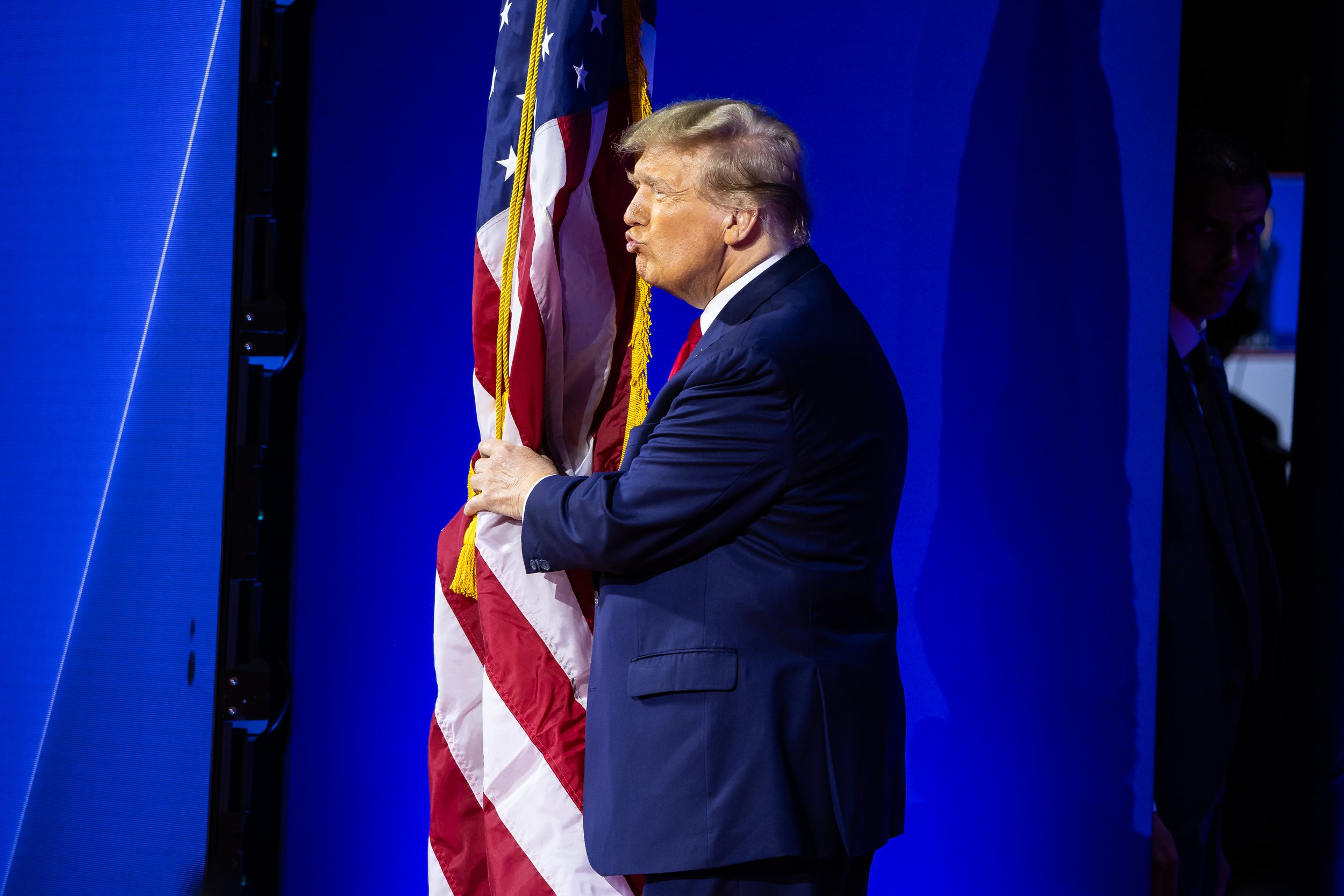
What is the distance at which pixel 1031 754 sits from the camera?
2029 millimetres

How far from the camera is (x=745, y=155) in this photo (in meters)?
1.36

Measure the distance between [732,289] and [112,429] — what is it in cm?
131

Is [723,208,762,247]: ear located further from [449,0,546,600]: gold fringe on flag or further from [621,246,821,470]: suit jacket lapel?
[449,0,546,600]: gold fringe on flag

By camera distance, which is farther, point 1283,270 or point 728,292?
point 1283,270

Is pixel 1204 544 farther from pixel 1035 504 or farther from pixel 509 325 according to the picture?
pixel 509 325

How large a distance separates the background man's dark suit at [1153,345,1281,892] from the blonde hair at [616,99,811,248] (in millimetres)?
1105

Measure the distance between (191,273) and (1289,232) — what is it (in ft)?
10.1

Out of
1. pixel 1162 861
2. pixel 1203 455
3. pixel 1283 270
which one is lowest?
pixel 1162 861

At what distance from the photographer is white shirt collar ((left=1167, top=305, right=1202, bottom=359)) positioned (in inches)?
→ 85.2

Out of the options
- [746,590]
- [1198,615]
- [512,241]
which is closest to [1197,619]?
[1198,615]

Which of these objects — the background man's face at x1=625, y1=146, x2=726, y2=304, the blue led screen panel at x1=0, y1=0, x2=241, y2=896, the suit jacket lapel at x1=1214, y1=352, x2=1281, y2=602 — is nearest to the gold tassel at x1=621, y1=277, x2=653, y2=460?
the background man's face at x1=625, y1=146, x2=726, y2=304

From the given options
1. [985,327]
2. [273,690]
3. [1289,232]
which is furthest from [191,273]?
[1289,232]

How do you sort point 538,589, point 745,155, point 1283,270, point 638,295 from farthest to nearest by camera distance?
point 1283,270, point 638,295, point 538,589, point 745,155

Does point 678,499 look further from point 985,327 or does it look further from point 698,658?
point 985,327
